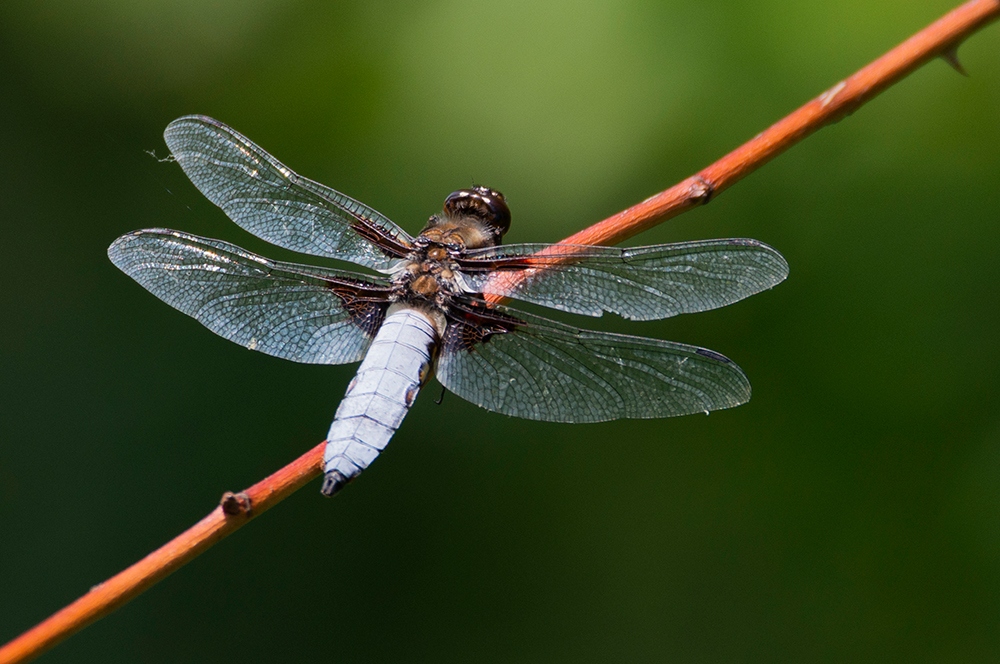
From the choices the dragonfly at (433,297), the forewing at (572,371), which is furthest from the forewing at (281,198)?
the forewing at (572,371)

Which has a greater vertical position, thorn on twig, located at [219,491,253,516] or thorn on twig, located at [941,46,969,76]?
thorn on twig, located at [941,46,969,76]

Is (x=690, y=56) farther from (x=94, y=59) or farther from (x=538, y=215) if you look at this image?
(x=94, y=59)

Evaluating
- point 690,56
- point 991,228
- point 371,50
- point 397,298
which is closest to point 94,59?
point 371,50

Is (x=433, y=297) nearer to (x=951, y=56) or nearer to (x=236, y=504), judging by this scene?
(x=236, y=504)

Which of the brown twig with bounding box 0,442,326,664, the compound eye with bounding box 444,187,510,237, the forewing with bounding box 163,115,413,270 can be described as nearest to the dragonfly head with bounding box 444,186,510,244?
the compound eye with bounding box 444,187,510,237

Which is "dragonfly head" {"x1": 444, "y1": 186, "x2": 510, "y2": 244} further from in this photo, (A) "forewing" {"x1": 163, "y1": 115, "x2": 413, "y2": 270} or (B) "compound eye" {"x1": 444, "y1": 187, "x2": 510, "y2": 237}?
(A) "forewing" {"x1": 163, "y1": 115, "x2": 413, "y2": 270}
